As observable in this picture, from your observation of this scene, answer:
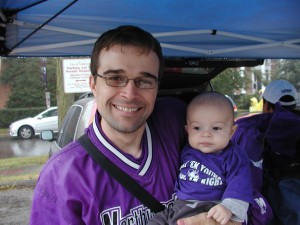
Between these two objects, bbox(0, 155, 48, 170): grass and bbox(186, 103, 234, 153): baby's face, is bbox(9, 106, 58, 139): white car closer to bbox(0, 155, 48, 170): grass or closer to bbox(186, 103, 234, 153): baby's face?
bbox(0, 155, 48, 170): grass

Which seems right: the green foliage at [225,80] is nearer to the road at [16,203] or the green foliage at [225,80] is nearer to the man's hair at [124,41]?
the road at [16,203]

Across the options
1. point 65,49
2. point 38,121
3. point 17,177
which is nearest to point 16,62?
point 38,121

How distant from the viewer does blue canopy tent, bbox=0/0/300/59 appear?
110 inches

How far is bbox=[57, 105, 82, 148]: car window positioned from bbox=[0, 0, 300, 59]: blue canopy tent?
123 centimetres

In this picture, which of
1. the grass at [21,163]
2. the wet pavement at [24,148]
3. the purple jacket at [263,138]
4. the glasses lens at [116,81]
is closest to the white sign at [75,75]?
the grass at [21,163]

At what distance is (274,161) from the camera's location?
99.7 inches

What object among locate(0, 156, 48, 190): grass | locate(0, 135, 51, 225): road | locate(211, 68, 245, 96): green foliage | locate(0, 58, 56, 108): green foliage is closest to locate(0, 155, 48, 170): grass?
locate(0, 156, 48, 190): grass

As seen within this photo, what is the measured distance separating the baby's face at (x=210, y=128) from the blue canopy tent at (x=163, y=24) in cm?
131

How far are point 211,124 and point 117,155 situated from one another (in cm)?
53

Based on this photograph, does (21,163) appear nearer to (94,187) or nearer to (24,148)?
(24,148)

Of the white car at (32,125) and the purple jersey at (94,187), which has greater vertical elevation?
the purple jersey at (94,187)

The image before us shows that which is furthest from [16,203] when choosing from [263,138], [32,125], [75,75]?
[32,125]

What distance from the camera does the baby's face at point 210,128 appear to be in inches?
74.6

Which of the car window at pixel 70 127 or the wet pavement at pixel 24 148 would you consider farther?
the wet pavement at pixel 24 148
